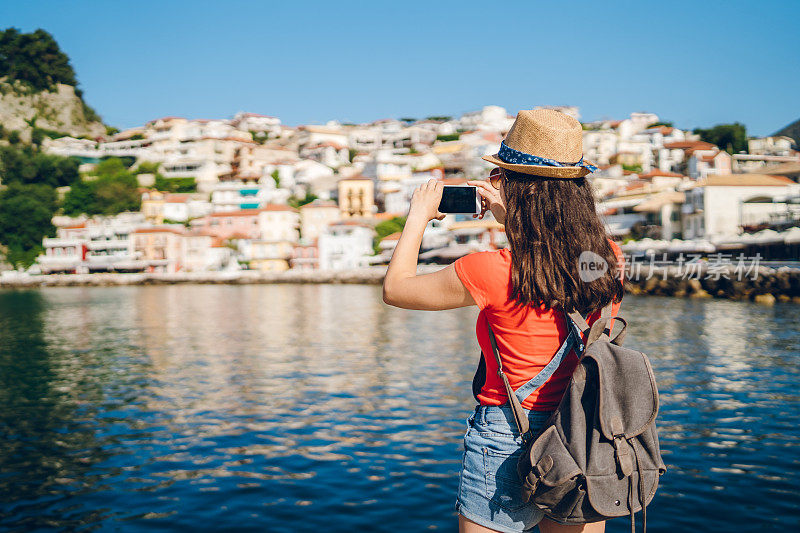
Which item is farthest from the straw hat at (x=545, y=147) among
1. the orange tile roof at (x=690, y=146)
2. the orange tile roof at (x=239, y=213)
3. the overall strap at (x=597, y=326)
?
Answer: the orange tile roof at (x=690, y=146)

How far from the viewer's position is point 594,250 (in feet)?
6.00

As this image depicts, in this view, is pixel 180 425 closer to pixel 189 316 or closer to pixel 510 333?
pixel 510 333

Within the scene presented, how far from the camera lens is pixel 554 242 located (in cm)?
178

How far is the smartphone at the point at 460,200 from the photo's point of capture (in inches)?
77.3

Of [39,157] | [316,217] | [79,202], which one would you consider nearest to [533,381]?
[316,217]

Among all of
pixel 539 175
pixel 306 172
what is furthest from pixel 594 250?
pixel 306 172

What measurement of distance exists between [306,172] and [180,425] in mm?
77419

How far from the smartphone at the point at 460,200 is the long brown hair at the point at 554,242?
0.14 meters

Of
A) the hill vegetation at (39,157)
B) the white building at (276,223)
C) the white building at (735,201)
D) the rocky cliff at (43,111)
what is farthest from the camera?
the rocky cliff at (43,111)

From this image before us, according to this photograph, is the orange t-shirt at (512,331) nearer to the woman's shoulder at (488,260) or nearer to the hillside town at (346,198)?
the woman's shoulder at (488,260)

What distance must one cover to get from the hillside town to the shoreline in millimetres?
2342

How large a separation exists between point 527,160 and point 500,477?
892mm

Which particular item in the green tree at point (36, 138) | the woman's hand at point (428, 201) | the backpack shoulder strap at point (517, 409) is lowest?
the backpack shoulder strap at point (517, 409)

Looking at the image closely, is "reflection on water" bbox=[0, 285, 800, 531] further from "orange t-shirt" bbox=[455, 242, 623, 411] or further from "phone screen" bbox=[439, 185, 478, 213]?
"phone screen" bbox=[439, 185, 478, 213]
